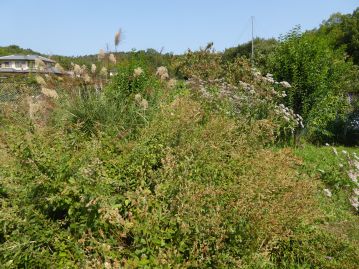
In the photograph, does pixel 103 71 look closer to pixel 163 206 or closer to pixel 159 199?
pixel 159 199

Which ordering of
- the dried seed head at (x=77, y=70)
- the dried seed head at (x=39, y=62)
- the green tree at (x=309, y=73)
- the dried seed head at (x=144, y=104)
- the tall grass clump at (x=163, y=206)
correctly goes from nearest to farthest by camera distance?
the tall grass clump at (x=163, y=206) → the dried seed head at (x=144, y=104) → the dried seed head at (x=77, y=70) → the dried seed head at (x=39, y=62) → the green tree at (x=309, y=73)

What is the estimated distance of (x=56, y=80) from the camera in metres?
6.39

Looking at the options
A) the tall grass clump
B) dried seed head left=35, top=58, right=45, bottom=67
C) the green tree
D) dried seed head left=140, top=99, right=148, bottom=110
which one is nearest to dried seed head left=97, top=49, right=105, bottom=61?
dried seed head left=35, top=58, right=45, bottom=67

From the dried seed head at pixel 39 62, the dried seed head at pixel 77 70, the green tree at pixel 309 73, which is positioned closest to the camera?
the dried seed head at pixel 77 70

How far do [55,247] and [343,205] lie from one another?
3.57 meters

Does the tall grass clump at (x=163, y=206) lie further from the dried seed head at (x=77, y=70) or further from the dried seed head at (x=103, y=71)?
the dried seed head at (x=103, y=71)

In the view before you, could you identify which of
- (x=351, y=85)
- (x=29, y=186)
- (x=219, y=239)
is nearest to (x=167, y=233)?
(x=219, y=239)

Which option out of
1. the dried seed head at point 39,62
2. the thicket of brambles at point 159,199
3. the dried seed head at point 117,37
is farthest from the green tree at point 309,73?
the dried seed head at point 39,62

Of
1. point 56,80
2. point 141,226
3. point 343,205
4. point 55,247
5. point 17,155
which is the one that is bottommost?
point 343,205

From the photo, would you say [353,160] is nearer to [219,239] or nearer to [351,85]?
[219,239]

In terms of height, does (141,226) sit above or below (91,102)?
below

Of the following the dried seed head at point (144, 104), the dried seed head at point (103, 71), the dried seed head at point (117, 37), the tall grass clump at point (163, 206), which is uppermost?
the dried seed head at point (117, 37)

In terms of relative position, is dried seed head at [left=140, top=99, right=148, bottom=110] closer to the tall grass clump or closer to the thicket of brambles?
the thicket of brambles

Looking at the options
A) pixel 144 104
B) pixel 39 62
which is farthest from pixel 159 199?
pixel 39 62
